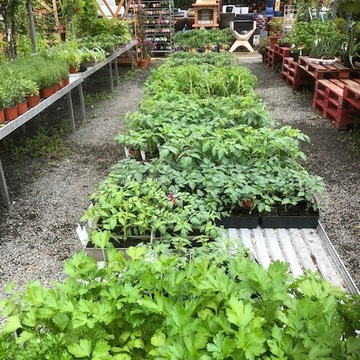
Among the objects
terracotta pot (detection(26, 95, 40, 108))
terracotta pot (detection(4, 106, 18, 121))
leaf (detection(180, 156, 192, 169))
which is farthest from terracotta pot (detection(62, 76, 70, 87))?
leaf (detection(180, 156, 192, 169))

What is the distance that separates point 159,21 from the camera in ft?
37.3

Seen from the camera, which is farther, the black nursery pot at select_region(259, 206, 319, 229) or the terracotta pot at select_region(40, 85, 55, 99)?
the terracotta pot at select_region(40, 85, 55, 99)

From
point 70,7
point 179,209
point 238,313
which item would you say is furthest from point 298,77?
point 238,313

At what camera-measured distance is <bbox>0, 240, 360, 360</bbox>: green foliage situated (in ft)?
4.23

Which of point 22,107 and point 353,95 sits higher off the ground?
point 22,107

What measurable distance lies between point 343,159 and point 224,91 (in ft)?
5.05

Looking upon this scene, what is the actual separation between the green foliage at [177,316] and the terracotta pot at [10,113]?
8.21 feet

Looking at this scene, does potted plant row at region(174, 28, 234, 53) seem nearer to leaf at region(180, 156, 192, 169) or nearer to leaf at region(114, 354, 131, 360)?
leaf at region(180, 156, 192, 169)

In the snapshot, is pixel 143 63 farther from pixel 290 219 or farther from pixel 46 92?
pixel 290 219

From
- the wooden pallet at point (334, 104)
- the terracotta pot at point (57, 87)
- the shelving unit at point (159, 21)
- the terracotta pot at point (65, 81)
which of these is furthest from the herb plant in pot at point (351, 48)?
the shelving unit at point (159, 21)

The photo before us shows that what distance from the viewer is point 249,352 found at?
1217 millimetres

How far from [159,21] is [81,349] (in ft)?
36.7

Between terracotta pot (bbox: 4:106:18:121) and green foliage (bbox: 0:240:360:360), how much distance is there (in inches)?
98.5

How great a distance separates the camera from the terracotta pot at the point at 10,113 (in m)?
3.70
